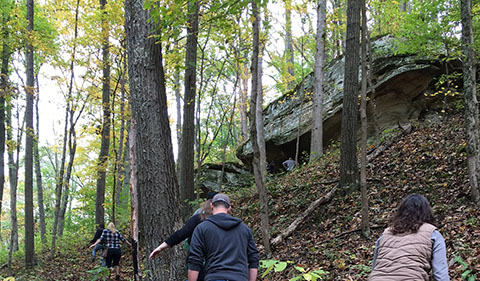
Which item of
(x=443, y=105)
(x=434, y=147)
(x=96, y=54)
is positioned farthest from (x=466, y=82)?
(x=96, y=54)

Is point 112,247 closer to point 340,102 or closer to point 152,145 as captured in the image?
point 152,145

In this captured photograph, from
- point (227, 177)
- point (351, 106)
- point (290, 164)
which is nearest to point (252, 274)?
point (351, 106)

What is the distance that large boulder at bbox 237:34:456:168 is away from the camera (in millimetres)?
13531

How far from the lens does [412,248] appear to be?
2.86m

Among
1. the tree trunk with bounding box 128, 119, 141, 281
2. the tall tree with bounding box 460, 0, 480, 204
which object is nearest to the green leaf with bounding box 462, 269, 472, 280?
the tall tree with bounding box 460, 0, 480, 204

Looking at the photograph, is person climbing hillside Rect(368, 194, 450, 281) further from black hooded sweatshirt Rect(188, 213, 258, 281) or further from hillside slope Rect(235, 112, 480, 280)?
hillside slope Rect(235, 112, 480, 280)

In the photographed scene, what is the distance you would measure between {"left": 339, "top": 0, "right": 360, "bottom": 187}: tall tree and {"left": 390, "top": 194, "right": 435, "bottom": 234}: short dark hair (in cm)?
590

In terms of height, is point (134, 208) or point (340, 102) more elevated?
point (340, 102)

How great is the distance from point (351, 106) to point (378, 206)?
2.59 m

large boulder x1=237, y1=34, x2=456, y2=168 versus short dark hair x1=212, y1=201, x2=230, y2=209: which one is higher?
large boulder x1=237, y1=34, x2=456, y2=168

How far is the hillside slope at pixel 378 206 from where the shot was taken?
5949 millimetres

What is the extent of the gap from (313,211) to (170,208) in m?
4.63

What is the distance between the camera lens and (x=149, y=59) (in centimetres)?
586

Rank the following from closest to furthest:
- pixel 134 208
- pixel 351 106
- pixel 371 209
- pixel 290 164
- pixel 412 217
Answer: pixel 412 217 < pixel 134 208 < pixel 371 209 < pixel 351 106 < pixel 290 164
